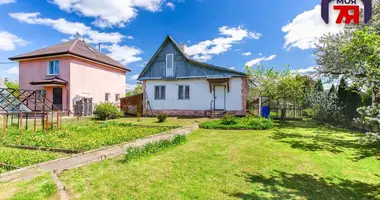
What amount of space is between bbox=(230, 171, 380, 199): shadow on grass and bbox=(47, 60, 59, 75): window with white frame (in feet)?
→ 75.4

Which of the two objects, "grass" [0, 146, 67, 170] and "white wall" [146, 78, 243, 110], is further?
"white wall" [146, 78, 243, 110]

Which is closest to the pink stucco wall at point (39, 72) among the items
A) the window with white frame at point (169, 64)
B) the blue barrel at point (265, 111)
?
the window with white frame at point (169, 64)

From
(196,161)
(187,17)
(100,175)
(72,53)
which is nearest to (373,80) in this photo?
(196,161)

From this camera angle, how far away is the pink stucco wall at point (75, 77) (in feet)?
67.0

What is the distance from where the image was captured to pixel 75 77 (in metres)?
21.0

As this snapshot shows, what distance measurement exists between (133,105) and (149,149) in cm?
1624

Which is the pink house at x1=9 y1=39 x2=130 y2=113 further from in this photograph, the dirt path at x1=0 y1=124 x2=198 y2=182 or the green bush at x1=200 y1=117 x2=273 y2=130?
the dirt path at x1=0 y1=124 x2=198 y2=182

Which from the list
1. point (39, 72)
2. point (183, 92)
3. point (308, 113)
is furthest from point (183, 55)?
point (39, 72)

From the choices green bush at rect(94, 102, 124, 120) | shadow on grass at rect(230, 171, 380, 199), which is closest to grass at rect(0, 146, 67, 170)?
shadow on grass at rect(230, 171, 380, 199)

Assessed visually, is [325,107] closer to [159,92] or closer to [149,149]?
[159,92]

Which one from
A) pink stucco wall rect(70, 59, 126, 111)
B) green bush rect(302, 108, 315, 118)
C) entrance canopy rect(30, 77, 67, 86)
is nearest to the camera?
green bush rect(302, 108, 315, 118)

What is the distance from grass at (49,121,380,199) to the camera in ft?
11.9

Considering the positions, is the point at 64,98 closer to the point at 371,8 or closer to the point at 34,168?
the point at 34,168

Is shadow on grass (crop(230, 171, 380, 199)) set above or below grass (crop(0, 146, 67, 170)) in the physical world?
below
